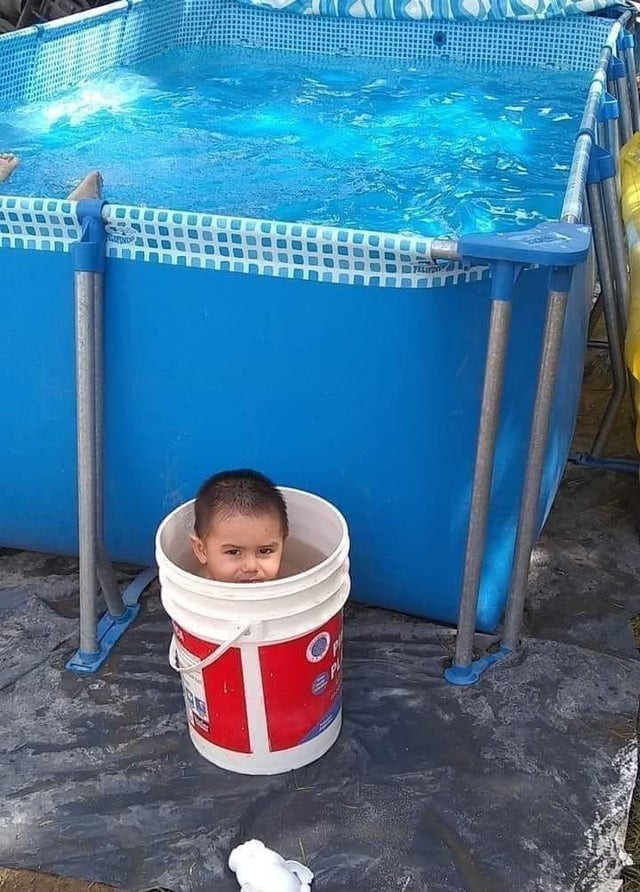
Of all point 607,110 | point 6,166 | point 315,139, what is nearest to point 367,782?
point 6,166

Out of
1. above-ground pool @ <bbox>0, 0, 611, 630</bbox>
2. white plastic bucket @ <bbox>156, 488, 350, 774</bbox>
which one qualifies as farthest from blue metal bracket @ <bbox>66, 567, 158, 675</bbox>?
white plastic bucket @ <bbox>156, 488, 350, 774</bbox>

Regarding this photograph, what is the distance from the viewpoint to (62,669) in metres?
2.33

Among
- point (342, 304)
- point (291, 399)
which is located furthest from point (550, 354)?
point (291, 399)

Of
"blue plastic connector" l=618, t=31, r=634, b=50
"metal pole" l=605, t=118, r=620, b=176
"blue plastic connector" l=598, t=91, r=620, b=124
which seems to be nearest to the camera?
"blue plastic connector" l=598, t=91, r=620, b=124

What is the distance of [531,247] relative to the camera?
1.83 m

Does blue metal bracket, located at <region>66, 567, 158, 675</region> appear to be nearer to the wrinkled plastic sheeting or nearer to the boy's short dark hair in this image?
the wrinkled plastic sheeting

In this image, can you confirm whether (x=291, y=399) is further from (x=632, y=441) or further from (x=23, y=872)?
(x=632, y=441)

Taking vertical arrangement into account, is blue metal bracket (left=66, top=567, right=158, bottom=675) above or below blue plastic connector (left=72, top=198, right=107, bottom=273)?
below

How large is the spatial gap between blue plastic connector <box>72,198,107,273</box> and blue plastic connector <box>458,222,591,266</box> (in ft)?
2.67

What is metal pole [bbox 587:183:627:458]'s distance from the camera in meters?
A: 3.06

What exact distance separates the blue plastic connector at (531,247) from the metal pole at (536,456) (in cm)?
12

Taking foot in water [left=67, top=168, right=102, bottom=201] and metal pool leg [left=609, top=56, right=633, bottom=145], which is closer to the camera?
foot in water [left=67, top=168, right=102, bottom=201]

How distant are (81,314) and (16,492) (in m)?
0.68

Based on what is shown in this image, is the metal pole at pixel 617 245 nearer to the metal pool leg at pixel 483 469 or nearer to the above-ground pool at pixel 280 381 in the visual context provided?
the above-ground pool at pixel 280 381
